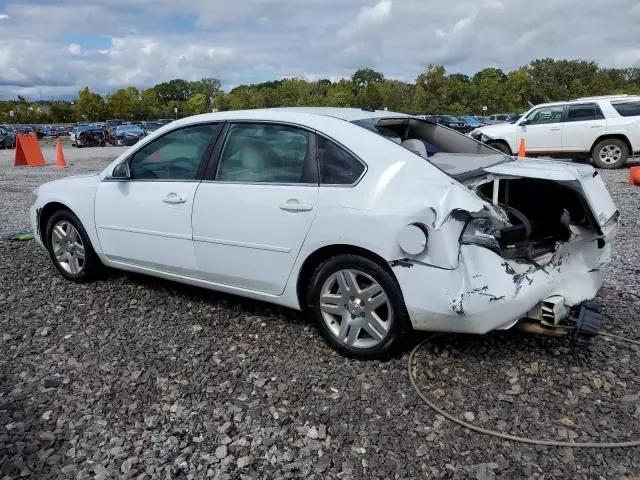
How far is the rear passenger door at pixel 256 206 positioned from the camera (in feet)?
11.7

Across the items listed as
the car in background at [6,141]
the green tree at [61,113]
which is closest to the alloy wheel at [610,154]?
the car in background at [6,141]

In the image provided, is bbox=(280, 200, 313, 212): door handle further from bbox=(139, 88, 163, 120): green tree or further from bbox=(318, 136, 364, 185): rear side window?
bbox=(139, 88, 163, 120): green tree

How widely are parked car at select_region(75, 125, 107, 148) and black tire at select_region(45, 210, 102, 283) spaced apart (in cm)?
3205

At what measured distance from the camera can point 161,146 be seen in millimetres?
4418

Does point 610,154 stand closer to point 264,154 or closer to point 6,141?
point 264,154

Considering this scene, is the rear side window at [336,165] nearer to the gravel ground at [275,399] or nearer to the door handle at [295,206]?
the door handle at [295,206]

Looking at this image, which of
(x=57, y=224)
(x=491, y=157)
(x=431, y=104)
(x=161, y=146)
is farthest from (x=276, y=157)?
(x=431, y=104)

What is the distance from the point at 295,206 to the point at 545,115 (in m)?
12.4

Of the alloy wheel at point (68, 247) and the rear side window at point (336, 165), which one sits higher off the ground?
the rear side window at point (336, 165)

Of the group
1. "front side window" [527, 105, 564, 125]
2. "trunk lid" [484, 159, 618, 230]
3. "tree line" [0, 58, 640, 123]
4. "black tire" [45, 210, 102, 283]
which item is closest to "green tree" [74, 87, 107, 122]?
"tree line" [0, 58, 640, 123]

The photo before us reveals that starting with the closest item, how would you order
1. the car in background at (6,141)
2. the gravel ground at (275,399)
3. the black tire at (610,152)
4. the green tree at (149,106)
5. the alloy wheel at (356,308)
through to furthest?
the gravel ground at (275,399) < the alloy wheel at (356,308) < the black tire at (610,152) < the car in background at (6,141) < the green tree at (149,106)

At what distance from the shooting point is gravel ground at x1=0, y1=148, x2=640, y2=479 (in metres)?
2.63

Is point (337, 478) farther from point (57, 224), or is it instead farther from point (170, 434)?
point (57, 224)

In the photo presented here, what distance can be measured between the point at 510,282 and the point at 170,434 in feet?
6.36
